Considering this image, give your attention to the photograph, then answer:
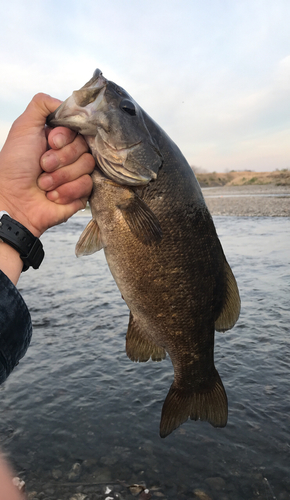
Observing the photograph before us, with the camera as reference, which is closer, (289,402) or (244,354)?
(289,402)

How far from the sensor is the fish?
223 centimetres

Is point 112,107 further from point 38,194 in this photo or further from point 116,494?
point 116,494

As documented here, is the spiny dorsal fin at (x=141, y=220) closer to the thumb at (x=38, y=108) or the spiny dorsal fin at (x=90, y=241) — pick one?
the spiny dorsal fin at (x=90, y=241)

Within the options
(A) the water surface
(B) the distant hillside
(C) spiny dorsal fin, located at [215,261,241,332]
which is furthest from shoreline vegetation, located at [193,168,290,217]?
(C) spiny dorsal fin, located at [215,261,241,332]

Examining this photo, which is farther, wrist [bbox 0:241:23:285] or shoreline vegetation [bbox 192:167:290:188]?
shoreline vegetation [bbox 192:167:290:188]

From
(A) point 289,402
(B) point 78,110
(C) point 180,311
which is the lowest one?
(A) point 289,402

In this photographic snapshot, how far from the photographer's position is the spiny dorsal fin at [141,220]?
87.8 inches

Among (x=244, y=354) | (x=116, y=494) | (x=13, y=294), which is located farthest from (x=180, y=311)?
(x=244, y=354)

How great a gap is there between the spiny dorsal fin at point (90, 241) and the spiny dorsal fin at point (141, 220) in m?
0.26

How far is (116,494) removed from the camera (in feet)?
9.27

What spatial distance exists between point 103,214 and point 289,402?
9.06ft

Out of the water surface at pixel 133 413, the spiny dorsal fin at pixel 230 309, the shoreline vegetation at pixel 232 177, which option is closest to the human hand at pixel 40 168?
the spiny dorsal fin at pixel 230 309

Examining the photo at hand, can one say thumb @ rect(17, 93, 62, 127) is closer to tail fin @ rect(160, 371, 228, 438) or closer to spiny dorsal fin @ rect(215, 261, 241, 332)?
spiny dorsal fin @ rect(215, 261, 241, 332)

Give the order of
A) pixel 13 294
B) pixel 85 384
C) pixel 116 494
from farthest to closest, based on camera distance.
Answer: pixel 85 384
pixel 116 494
pixel 13 294
